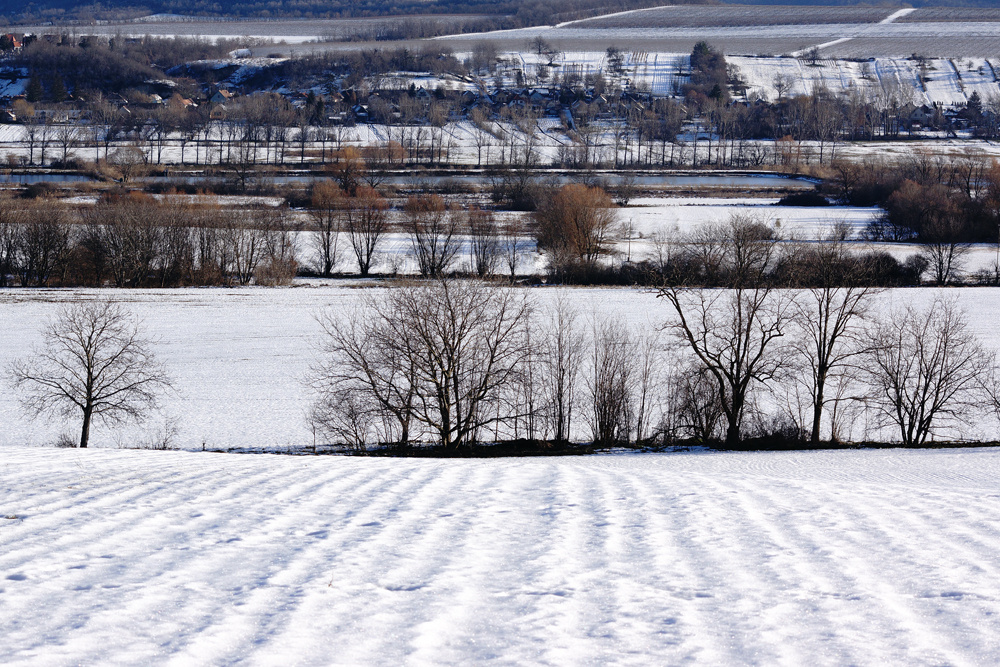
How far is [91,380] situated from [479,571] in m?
17.8

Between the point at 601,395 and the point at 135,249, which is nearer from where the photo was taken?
the point at 601,395

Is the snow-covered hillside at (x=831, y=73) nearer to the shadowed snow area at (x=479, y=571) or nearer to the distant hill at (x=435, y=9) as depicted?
the distant hill at (x=435, y=9)

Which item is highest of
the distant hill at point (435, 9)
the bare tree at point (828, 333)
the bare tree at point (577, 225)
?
the distant hill at point (435, 9)

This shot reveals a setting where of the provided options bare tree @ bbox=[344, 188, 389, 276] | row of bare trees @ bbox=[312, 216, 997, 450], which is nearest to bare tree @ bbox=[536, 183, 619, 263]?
bare tree @ bbox=[344, 188, 389, 276]

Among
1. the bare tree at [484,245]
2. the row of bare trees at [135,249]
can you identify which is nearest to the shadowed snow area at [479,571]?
the bare tree at [484,245]

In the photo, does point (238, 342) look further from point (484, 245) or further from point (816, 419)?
point (816, 419)

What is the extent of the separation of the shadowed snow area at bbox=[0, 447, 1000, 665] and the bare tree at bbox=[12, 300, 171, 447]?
11.0 metres

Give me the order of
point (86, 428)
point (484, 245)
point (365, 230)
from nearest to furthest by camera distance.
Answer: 1. point (86, 428)
2. point (484, 245)
3. point (365, 230)

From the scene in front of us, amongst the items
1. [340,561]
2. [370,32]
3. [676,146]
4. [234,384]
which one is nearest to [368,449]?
[234,384]

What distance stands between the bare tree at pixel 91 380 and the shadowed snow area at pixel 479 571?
1101 cm

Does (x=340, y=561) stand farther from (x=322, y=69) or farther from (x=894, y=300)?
(x=322, y=69)

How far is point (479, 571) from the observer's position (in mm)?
6344

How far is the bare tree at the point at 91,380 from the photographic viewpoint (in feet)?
68.1

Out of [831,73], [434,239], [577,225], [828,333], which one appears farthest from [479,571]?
[831,73]
